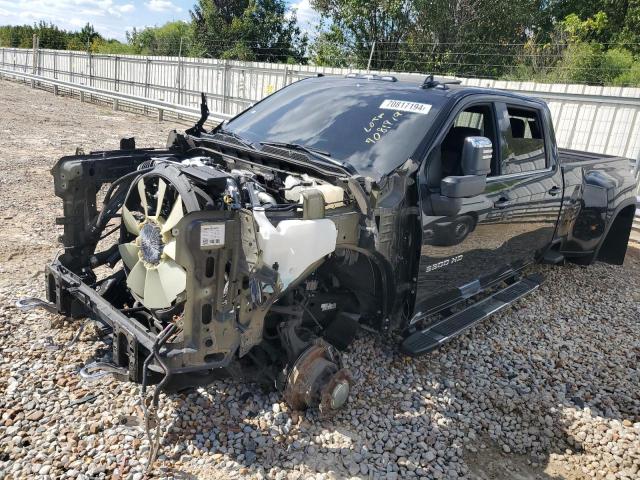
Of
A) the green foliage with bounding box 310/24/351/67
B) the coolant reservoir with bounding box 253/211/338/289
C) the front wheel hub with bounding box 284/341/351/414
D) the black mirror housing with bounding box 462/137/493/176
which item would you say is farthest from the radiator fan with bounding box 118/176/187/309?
the green foliage with bounding box 310/24/351/67

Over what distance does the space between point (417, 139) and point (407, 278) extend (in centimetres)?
96

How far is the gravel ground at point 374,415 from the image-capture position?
2.94m

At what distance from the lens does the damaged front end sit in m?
2.70

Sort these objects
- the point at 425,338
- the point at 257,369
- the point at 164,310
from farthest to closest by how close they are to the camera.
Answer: the point at 425,338
the point at 257,369
the point at 164,310

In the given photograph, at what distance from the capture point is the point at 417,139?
3.72 metres

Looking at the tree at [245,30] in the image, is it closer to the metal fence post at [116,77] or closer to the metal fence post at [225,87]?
the metal fence post at [116,77]

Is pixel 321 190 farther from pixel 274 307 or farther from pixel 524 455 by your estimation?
pixel 524 455

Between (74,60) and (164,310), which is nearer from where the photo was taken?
(164,310)

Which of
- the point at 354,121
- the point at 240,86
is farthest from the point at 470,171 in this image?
the point at 240,86

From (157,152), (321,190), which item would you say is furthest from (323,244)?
(157,152)

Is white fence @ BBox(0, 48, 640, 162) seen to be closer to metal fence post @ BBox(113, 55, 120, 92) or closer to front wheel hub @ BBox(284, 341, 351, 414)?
metal fence post @ BBox(113, 55, 120, 92)

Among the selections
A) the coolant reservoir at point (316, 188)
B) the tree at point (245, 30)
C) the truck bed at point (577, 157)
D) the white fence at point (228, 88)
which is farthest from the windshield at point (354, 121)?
the tree at point (245, 30)

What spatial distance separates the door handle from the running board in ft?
3.01

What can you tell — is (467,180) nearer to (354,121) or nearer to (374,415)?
(354,121)
